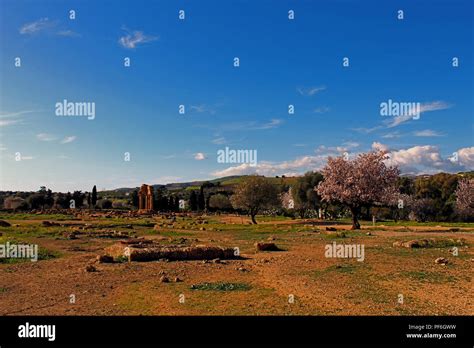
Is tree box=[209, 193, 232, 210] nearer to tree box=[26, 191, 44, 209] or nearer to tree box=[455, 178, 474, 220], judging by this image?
tree box=[26, 191, 44, 209]

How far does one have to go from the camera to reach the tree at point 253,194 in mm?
71875

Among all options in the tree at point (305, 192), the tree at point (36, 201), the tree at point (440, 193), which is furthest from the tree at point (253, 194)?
the tree at point (36, 201)

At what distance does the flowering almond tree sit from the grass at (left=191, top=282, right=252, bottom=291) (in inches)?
1439

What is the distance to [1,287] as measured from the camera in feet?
52.2

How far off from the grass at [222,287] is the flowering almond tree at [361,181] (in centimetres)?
3656

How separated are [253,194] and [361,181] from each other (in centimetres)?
2505

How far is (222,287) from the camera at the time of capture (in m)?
15.3

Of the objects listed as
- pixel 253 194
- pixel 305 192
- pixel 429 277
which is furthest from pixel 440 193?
pixel 429 277

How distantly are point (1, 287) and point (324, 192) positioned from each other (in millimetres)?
41886

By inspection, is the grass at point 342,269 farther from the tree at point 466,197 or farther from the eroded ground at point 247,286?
the tree at point 466,197

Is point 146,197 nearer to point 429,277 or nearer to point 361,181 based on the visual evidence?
point 361,181

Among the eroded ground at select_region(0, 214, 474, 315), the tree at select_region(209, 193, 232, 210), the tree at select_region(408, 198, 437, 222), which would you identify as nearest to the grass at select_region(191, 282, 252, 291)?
the eroded ground at select_region(0, 214, 474, 315)
